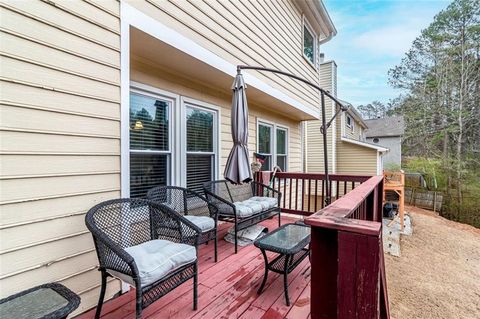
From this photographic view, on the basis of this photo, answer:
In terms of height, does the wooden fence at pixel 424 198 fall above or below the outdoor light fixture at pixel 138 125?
below

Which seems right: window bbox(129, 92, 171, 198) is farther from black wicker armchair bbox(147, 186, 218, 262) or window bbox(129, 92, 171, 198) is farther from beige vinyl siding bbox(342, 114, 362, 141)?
beige vinyl siding bbox(342, 114, 362, 141)

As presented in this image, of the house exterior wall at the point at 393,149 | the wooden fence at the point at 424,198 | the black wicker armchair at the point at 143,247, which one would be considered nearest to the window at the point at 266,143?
the black wicker armchair at the point at 143,247

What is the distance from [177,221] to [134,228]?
472 mm

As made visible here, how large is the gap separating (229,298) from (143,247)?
2.94 ft

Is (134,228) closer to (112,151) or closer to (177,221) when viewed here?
(177,221)

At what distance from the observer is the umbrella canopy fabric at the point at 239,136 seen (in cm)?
287

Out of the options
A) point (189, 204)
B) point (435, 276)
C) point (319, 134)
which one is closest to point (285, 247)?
point (189, 204)

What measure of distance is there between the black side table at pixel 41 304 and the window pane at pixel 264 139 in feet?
15.6

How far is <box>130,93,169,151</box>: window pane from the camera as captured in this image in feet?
9.86

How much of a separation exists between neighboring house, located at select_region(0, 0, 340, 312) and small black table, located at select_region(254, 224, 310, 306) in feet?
4.59

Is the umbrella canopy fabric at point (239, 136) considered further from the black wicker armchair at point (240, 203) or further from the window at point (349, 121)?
the window at point (349, 121)

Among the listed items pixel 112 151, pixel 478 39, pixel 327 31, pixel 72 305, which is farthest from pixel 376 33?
pixel 72 305

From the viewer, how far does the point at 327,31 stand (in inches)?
297

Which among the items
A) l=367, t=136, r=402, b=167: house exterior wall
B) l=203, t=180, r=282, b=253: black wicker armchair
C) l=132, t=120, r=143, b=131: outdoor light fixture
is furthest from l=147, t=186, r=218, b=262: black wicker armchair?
l=367, t=136, r=402, b=167: house exterior wall
